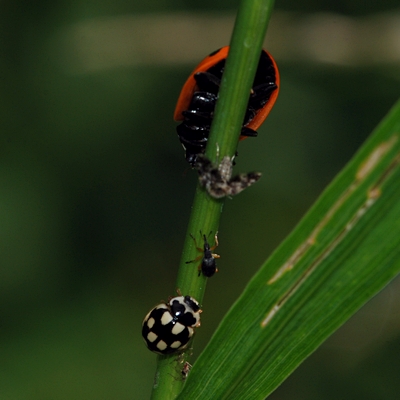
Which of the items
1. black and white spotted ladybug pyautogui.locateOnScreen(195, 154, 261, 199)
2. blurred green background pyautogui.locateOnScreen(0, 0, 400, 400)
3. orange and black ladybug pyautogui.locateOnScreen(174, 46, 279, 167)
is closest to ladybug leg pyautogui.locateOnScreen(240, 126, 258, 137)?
orange and black ladybug pyautogui.locateOnScreen(174, 46, 279, 167)

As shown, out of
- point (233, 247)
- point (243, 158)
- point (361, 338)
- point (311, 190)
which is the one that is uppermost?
point (243, 158)

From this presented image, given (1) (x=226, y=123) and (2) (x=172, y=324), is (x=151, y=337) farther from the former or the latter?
(1) (x=226, y=123)

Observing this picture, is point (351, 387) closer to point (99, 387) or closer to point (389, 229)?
point (99, 387)

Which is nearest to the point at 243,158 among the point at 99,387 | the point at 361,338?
the point at 361,338

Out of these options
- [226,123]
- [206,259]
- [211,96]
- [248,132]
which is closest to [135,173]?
[211,96]

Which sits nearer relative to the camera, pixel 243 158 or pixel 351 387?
pixel 351 387

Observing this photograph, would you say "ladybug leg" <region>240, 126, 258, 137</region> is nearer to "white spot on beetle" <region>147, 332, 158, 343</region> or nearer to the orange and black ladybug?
the orange and black ladybug

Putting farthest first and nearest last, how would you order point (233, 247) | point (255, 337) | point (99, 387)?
point (233, 247)
point (99, 387)
point (255, 337)

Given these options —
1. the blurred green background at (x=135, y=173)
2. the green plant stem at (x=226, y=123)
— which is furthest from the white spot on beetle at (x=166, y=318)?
the blurred green background at (x=135, y=173)
